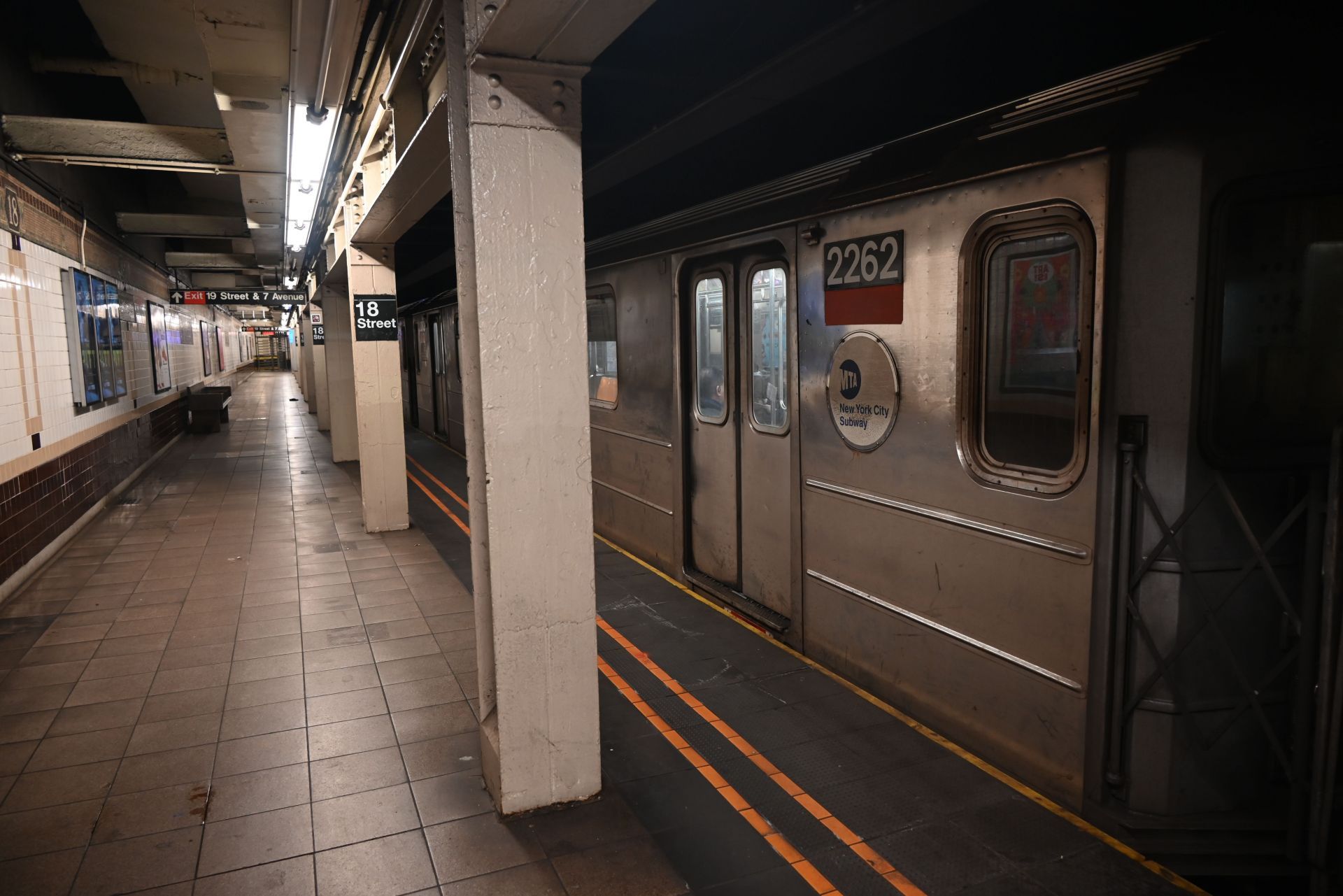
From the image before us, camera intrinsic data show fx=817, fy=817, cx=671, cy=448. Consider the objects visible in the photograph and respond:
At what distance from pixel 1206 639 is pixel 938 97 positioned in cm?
302

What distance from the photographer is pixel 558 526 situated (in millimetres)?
3299

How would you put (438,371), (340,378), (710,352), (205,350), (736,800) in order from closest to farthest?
(736,800)
(710,352)
(340,378)
(438,371)
(205,350)

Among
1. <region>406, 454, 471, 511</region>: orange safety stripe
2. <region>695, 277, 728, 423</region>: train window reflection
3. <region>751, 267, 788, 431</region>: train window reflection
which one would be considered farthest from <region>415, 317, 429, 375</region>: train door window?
<region>751, 267, 788, 431</region>: train window reflection

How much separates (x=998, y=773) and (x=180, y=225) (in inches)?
527

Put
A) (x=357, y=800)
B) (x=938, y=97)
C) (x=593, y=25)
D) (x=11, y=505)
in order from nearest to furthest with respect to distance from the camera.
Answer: (x=593, y=25)
(x=357, y=800)
(x=938, y=97)
(x=11, y=505)

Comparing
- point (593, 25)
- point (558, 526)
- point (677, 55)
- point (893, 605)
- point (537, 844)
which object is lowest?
point (537, 844)

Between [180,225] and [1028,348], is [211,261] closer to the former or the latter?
[180,225]

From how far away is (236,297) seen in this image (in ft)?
60.0

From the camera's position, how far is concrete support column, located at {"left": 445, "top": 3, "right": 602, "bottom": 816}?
3068 mm

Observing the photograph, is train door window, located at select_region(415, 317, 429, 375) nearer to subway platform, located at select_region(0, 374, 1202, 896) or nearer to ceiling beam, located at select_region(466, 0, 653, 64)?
subway platform, located at select_region(0, 374, 1202, 896)

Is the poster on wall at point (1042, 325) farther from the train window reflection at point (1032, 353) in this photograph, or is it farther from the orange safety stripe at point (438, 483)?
the orange safety stripe at point (438, 483)

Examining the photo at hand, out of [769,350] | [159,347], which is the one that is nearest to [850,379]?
[769,350]

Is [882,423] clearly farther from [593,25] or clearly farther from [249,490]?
[249,490]

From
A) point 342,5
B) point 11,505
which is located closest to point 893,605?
point 342,5
